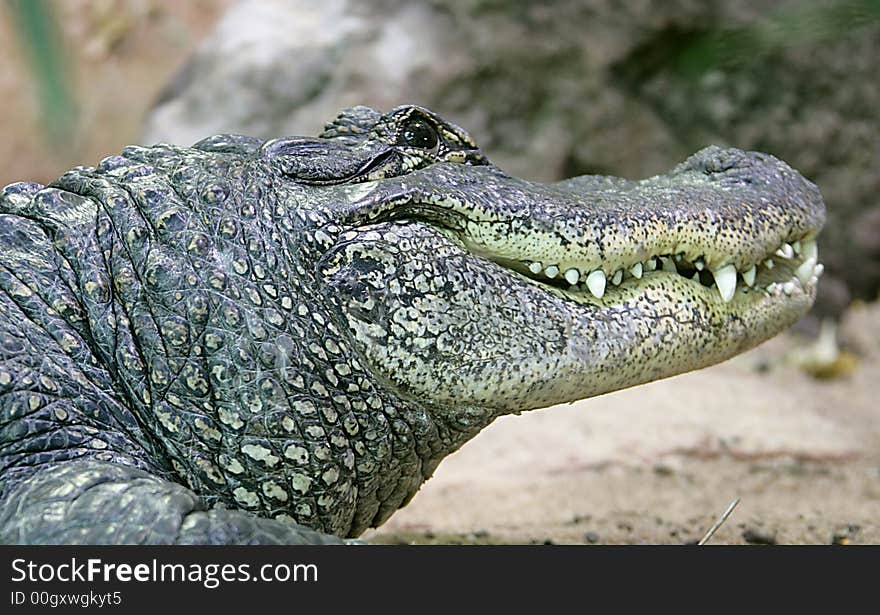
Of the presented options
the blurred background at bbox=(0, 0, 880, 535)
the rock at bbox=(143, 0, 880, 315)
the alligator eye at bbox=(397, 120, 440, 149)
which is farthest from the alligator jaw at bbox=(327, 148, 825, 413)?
the rock at bbox=(143, 0, 880, 315)

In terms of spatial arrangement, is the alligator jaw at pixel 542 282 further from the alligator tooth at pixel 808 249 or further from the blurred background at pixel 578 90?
the blurred background at pixel 578 90

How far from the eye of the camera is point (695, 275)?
2998 millimetres

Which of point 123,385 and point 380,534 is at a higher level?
point 123,385

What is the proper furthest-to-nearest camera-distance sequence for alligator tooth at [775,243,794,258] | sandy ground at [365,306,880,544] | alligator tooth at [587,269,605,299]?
sandy ground at [365,306,880,544] → alligator tooth at [775,243,794,258] → alligator tooth at [587,269,605,299]

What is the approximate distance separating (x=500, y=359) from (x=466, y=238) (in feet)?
1.19

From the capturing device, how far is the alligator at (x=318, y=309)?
2529 millimetres

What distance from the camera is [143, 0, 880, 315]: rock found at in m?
7.00

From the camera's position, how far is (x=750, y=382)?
21.2 feet

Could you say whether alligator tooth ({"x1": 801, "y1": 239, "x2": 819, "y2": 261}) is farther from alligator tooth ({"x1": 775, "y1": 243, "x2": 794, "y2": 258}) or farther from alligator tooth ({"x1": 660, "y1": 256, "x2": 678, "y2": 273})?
alligator tooth ({"x1": 660, "y1": 256, "x2": 678, "y2": 273})

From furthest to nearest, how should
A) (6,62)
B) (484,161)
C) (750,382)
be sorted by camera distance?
1. (6,62)
2. (750,382)
3. (484,161)

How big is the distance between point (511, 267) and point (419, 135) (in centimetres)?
52

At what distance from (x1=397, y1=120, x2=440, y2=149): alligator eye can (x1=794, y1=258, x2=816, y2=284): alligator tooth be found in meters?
1.29
